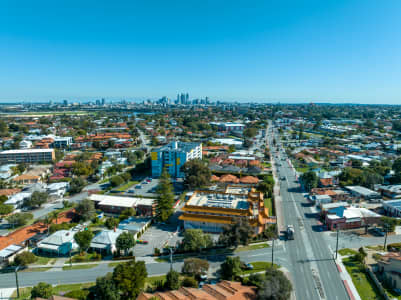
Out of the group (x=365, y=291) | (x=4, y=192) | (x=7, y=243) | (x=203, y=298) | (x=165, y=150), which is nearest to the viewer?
(x=203, y=298)

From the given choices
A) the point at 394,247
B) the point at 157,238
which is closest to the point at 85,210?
the point at 157,238

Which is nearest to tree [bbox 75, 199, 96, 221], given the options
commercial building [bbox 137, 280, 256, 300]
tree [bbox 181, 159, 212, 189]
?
tree [bbox 181, 159, 212, 189]

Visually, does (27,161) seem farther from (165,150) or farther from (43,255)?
(43,255)

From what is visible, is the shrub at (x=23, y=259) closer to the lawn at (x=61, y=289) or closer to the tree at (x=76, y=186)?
the lawn at (x=61, y=289)

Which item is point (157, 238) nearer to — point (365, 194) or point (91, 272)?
point (91, 272)

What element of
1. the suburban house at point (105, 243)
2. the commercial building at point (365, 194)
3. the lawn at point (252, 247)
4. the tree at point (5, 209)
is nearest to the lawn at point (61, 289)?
the suburban house at point (105, 243)

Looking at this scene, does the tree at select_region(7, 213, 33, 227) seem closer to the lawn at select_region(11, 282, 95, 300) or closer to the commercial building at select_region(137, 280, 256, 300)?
the lawn at select_region(11, 282, 95, 300)

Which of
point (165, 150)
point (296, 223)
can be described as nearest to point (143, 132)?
point (165, 150)
